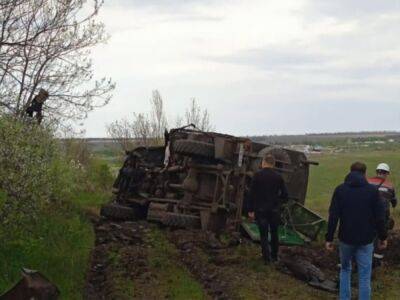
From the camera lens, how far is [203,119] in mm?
36312

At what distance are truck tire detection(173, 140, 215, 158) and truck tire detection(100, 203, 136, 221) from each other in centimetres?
228

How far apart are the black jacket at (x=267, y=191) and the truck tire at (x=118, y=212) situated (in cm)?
488

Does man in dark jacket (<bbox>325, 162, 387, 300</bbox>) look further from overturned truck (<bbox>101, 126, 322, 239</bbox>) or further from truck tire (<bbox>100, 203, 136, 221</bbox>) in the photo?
truck tire (<bbox>100, 203, 136, 221</bbox>)

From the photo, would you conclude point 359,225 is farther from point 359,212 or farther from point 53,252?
point 53,252

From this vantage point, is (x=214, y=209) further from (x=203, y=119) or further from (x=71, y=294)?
(x=203, y=119)

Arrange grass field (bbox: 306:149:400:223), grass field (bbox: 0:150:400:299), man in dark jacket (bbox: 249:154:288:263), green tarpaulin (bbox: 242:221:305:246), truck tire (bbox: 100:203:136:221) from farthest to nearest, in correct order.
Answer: grass field (bbox: 306:149:400:223) < truck tire (bbox: 100:203:136:221) < green tarpaulin (bbox: 242:221:305:246) < man in dark jacket (bbox: 249:154:288:263) < grass field (bbox: 0:150:400:299)

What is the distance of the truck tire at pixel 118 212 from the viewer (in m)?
15.9

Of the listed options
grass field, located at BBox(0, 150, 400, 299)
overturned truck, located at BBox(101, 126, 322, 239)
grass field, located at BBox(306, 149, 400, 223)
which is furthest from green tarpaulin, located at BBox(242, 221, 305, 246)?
grass field, located at BBox(306, 149, 400, 223)

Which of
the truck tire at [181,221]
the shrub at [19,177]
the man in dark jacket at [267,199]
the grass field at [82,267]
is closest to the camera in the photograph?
the shrub at [19,177]

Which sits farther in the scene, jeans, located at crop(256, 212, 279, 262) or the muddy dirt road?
jeans, located at crop(256, 212, 279, 262)

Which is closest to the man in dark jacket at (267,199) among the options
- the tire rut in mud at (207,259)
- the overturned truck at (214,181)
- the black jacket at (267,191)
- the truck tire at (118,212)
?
the black jacket at (267,191)

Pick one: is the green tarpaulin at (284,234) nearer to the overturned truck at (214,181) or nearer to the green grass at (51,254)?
the overturned truck at (214,181)

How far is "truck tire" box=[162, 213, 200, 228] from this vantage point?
549 inches

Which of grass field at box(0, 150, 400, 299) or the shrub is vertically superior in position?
the shrub
